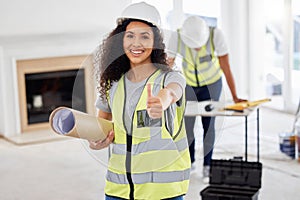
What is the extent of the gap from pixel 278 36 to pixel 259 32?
254 mm

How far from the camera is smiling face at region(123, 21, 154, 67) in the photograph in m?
1.65

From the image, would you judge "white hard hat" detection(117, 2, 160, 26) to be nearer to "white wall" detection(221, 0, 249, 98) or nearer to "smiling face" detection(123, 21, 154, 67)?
"smiling face" detection(123, 21, 154, 67)

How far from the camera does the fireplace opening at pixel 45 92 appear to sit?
561 cm

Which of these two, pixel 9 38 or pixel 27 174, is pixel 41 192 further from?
pixel 9 38

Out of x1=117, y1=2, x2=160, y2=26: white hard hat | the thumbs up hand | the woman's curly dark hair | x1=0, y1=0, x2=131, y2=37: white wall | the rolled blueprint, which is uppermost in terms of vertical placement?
x1=0, y1=0, x2=131, y2=37: white wall

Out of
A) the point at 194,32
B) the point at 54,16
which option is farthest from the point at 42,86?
the point at 194,32

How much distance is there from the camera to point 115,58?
1.71m

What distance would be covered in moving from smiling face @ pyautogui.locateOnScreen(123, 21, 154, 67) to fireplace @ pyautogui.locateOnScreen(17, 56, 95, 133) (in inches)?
150

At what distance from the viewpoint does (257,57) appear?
6.27 metres

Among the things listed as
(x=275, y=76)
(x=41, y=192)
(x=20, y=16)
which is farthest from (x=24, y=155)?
(x=275, y=76)

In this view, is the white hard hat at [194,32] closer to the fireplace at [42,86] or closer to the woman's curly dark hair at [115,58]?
the woman's curly dark hair at [115,58]

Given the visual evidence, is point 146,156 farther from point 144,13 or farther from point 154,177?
point 144,13

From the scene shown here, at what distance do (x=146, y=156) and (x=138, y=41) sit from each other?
0.33m

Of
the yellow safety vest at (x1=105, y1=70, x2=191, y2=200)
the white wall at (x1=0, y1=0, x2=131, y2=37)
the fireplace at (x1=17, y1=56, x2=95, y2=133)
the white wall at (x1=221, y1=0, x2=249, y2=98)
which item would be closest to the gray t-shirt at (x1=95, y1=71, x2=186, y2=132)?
the yellow safety vest at (x1=105, y1=70, x2=191, y2=200)
